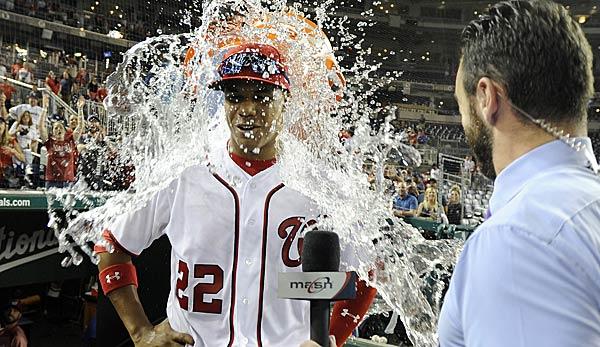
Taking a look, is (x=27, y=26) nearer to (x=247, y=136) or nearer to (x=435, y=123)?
(x=435, y=123)

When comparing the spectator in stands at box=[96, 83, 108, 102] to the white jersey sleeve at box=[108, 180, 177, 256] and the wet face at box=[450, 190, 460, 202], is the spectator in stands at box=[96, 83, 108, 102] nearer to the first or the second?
the wet face at box=[450, 190, 460, 202]

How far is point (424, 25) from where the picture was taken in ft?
43.9

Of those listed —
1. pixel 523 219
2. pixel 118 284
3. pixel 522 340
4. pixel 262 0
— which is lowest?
pixel 118 284

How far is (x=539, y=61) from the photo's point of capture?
865 millimetres

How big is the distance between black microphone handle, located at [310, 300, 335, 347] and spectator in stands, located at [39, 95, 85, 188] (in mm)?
4390

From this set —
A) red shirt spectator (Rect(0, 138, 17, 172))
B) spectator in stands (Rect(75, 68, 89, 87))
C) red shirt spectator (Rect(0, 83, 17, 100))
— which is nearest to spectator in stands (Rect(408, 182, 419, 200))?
red shirt spectator (Rect(0, 138, 17, 172))

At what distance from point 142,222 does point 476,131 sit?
1.18 m

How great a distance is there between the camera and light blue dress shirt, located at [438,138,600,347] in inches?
28.0

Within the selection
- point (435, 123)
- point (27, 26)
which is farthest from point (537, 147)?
point (27, 26)

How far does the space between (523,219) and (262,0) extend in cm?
179

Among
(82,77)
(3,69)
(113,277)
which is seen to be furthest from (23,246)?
(82,77)

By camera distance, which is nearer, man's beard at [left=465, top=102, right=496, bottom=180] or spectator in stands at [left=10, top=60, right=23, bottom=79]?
man's beard at [left=465, top=102, right=496, bottom=180]

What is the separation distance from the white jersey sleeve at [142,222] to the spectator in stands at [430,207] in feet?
12.0

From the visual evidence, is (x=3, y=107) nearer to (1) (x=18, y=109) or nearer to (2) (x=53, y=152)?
(1) (x=18, y=109)
